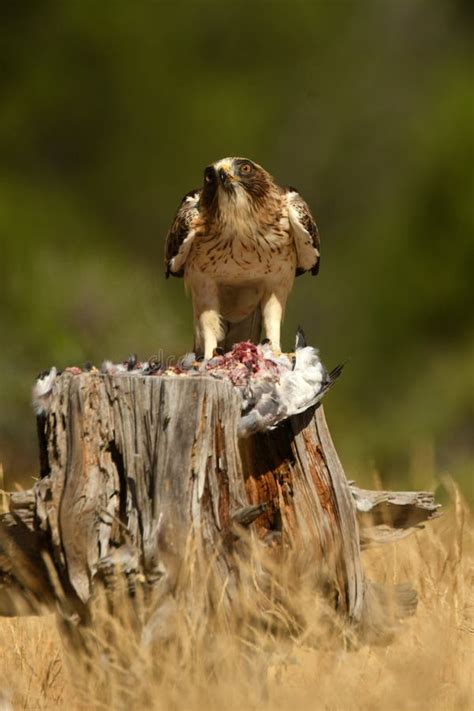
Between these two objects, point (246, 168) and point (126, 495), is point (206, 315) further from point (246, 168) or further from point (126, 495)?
point (126, 495)

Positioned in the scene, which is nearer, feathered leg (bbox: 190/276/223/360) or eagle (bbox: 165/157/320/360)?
eagle (bbox: 165/157/320/360)

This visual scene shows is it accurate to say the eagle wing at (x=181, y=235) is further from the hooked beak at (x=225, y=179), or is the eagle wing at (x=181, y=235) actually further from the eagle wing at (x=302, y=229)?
the eagle wing at (x=302, y=229)

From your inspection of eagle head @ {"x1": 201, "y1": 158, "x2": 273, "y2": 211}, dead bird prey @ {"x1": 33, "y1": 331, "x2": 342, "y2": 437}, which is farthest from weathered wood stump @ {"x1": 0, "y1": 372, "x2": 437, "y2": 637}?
eagle head @ {"x1": 201, "y1": 158, "x2": 273, "y2": 211}

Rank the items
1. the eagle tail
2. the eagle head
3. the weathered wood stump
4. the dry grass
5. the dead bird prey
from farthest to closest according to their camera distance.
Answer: the eagle tail < the eagle head < the dead bird prey < the weathered wood stump < the dry grass

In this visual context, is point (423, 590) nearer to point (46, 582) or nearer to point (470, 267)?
point (46, 582)

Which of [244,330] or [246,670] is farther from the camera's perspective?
[244,330]

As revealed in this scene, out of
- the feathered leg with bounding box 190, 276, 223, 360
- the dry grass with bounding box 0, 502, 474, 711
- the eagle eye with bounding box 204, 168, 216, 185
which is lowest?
the dry grass with bounding box 0, 502, 474, 711

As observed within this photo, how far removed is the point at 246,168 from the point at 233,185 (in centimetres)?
12

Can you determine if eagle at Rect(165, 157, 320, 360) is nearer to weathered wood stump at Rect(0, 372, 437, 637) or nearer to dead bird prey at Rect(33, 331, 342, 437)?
dead bird prey at Rect(33, 331, 342, 437)

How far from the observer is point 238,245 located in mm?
4867

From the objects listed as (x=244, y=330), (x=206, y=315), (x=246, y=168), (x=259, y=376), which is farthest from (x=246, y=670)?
(x=246, y=168)

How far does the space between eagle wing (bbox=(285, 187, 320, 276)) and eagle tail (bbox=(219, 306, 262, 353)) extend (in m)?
0.37

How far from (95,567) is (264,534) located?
649mm

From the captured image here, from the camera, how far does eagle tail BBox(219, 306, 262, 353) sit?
5.31m
